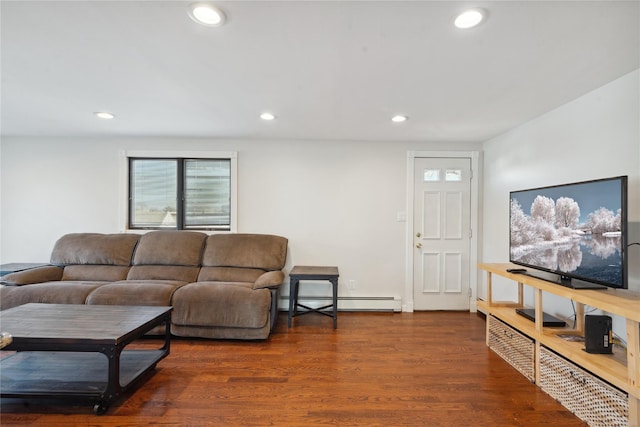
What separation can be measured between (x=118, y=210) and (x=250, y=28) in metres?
3.32

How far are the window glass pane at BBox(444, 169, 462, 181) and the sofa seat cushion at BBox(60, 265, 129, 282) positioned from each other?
4086mm

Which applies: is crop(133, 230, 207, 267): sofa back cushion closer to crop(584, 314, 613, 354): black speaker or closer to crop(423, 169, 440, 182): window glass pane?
crop(423, 169, 440, 182): window glass pane

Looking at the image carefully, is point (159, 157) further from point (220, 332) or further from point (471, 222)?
point (471, 222)

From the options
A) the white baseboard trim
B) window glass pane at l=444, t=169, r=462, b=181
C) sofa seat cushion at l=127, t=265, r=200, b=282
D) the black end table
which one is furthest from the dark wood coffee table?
window glass pane at l=444, t=169, r=462, b=181

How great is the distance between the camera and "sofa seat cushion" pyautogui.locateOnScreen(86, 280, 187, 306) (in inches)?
110

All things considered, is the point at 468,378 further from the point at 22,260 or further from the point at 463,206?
the point at 22,260

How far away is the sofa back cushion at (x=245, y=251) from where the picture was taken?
3.50 m

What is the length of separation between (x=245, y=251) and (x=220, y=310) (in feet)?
2.86

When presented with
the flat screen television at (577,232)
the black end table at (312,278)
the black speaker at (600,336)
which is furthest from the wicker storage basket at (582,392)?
the black end table at (312,278)

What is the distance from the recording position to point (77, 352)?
6.82ft

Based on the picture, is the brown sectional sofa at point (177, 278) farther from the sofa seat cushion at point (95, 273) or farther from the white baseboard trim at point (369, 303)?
the white baseboard trim at point (369, 303)

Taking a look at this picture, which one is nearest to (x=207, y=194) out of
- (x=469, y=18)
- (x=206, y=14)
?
(x=206, y=14)

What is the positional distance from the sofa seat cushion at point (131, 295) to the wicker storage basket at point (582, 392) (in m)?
3.14

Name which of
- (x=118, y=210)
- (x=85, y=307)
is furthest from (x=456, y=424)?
(x=118, y=210)
